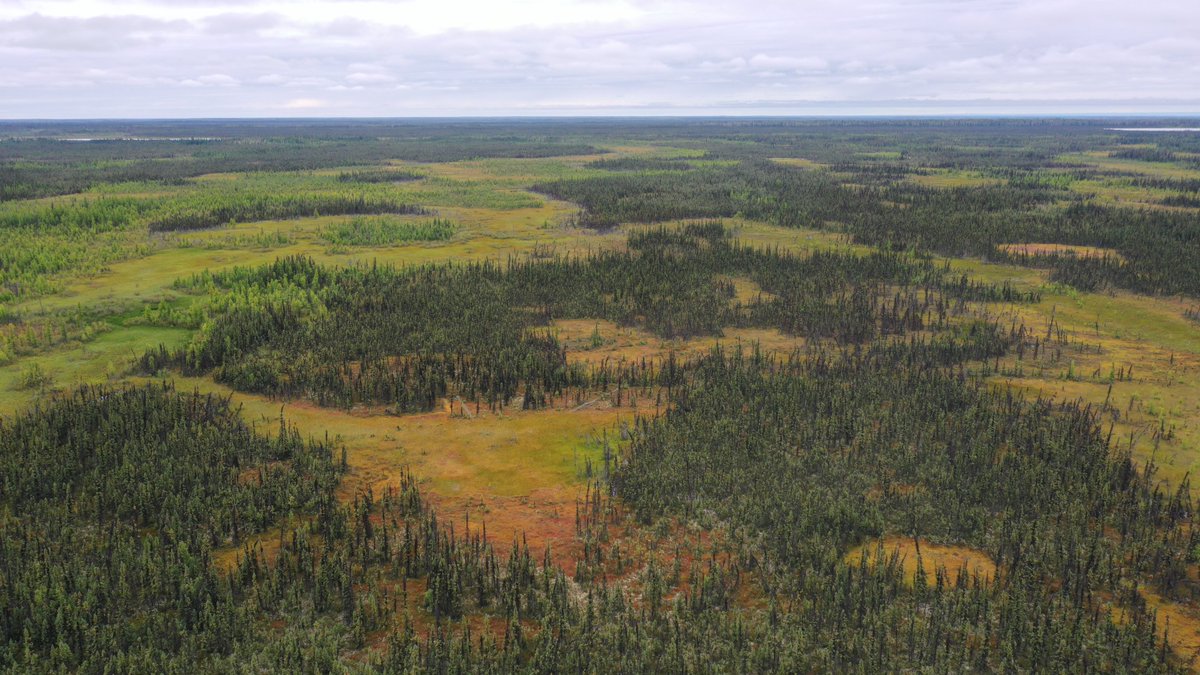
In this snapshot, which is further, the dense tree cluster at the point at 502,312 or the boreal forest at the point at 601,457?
the dense tree cluster at the point at 502,312

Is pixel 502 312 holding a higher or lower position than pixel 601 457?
higher

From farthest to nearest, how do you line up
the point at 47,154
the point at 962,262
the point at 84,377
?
the point at 47,154, the point at 962,262, the point at 84,377

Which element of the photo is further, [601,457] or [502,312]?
[502,312]

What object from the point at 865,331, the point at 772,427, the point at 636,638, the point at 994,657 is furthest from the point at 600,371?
the point at 994,657

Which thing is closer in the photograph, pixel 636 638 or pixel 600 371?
pixel 636 638

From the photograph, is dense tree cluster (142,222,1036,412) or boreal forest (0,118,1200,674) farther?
dense tree cluster (142,222,1036,412)

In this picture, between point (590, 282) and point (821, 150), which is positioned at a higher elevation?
point (821, 150)

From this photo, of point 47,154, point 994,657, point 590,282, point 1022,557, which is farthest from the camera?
point 47,154

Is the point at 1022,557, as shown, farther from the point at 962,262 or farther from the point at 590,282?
the point at 962,262
